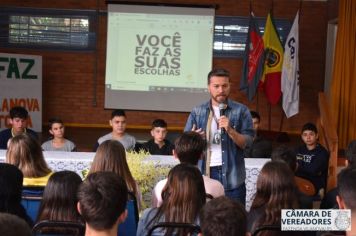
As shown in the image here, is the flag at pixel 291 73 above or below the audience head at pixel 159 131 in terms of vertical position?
above

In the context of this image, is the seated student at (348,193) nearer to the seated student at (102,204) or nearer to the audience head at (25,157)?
the seated student at (102,204)

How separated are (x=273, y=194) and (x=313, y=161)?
304 centimetres

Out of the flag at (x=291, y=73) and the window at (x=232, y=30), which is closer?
the flag at (x=291, y=73)

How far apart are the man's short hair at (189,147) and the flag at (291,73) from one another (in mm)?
5163

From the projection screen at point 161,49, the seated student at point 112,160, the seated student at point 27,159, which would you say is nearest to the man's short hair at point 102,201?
the seated student at point 112,160

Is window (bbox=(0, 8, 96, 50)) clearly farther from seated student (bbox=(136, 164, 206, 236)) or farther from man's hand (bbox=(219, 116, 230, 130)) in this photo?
seated student (bbox=(136, 164, 206, 236))

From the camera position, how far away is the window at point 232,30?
848 cm

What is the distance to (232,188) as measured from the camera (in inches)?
137

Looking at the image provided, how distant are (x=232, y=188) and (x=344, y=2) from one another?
479 centimetres

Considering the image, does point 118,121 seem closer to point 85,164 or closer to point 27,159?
point 85,164

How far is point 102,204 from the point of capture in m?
1.96

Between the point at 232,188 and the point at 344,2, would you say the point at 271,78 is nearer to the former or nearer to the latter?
the point at 344,2

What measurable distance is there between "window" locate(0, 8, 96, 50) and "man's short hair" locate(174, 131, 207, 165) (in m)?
5.66

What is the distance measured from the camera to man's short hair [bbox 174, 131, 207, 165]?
10.1 ft
